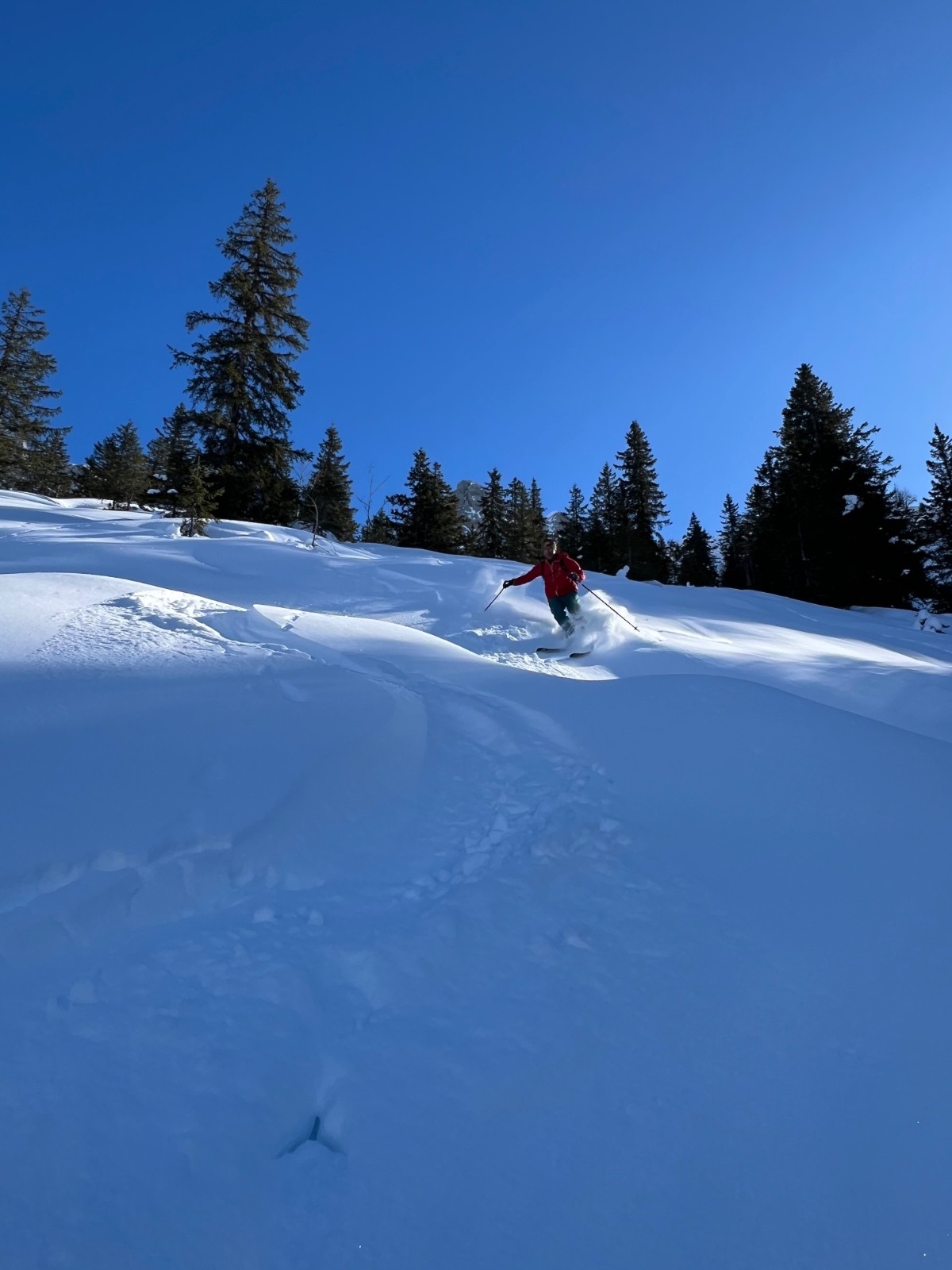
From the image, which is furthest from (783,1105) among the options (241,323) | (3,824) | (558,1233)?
(241,323)

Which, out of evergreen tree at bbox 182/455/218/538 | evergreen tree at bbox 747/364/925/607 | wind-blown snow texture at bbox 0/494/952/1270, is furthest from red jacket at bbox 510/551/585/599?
evergreen tree at bbox 747/364/925/607

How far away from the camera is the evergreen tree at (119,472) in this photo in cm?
3166

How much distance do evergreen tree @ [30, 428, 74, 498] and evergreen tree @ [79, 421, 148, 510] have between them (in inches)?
43.2

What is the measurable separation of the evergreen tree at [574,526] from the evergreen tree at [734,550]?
1105 centimetres

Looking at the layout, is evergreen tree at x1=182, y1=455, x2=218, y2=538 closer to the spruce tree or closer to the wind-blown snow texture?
the wind-blown snow texture

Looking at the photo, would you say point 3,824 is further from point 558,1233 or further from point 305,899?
point 558,1233

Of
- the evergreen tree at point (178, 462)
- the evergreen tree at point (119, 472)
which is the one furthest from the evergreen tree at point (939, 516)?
the evergreen tree at point (119, 472)

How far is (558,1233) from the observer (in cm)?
149

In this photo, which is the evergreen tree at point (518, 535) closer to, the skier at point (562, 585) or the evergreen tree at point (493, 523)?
the evergreen tree at point (493, 523)

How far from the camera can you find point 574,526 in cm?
4788

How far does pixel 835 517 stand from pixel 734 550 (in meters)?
22.3

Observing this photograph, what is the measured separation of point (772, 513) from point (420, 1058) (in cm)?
3334

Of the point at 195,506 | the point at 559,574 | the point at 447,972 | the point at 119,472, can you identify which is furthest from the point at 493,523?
the point at 447,972

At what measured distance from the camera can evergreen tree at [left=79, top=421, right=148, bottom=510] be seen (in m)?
31.7
